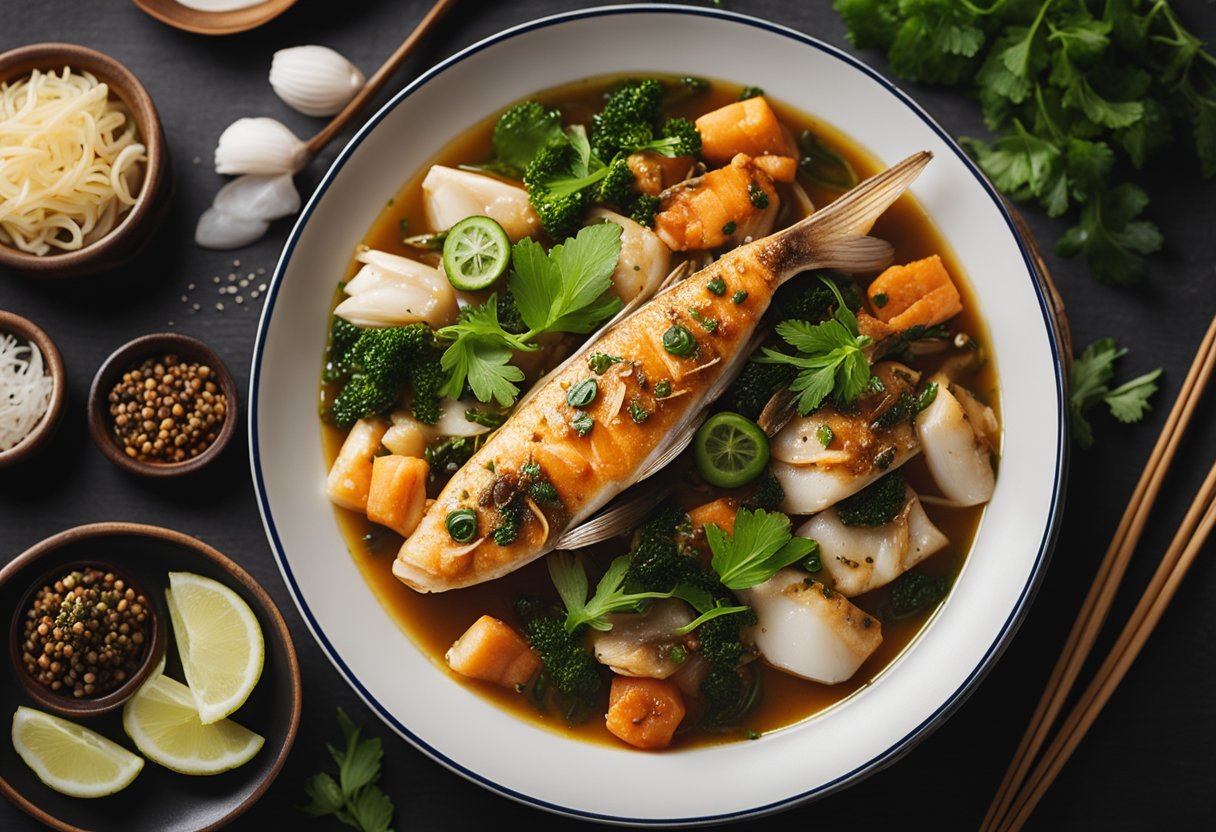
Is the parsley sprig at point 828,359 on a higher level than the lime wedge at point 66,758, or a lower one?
higher

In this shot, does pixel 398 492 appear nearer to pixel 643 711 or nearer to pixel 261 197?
pixel 643 711

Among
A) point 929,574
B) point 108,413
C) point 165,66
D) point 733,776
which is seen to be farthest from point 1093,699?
point 165,66

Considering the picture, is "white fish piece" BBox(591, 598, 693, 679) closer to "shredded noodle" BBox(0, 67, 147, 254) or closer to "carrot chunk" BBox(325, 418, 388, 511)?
"carrot chunk" BBox(325, 418, 388, 511)

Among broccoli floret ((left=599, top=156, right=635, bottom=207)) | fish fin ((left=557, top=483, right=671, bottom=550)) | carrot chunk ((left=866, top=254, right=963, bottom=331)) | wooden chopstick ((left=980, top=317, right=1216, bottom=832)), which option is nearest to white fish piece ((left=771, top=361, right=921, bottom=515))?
carrot chunk ((left=866, top=254, right=963, bottom=331))

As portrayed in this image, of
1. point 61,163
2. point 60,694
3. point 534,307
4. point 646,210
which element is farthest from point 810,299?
point 60,694

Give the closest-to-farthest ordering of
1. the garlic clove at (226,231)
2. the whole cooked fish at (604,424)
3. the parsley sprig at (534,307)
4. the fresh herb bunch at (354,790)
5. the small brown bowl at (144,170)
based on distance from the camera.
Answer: the whole cooked fish at (604,424), the parsley sprig at (534,307), the small brown bowl at (144,170), the fresh herb bunch at (354,790), the garlic clove at (226,231)

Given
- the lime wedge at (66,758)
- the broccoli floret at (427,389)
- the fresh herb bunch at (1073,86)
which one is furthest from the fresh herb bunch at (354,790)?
the fresh herb bunch at (1073,86)

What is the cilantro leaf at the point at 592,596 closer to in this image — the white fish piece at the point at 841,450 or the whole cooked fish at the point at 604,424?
the whole cooked fish at the point at 604,424

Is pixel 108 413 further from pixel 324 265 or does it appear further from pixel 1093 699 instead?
pixel 1093 699

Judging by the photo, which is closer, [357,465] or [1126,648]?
[357,465]
